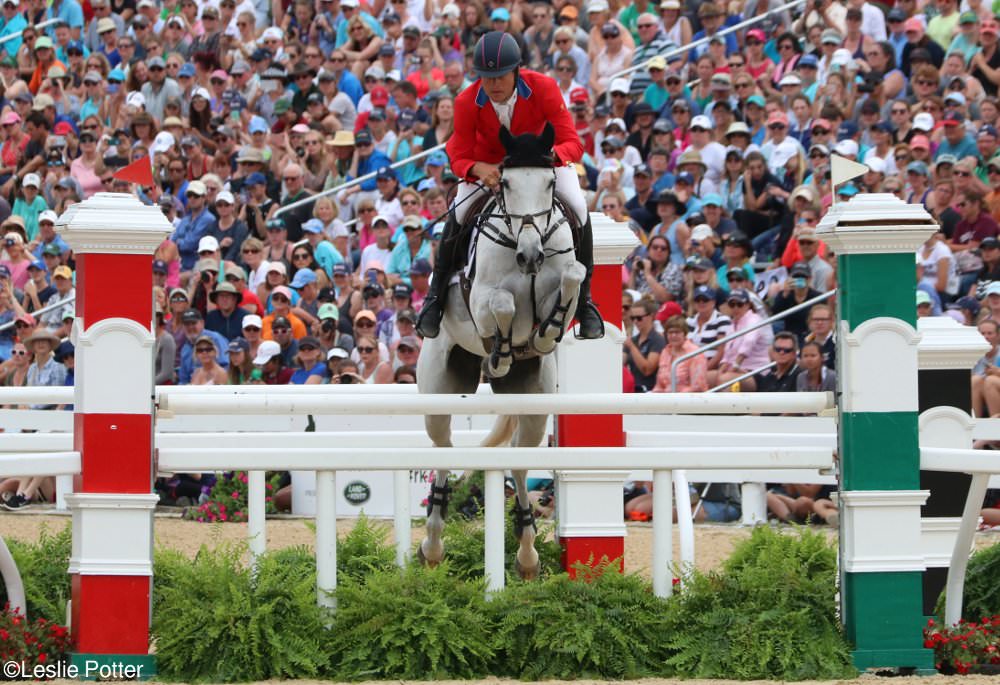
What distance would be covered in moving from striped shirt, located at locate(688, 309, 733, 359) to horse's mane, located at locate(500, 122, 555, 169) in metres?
6.38

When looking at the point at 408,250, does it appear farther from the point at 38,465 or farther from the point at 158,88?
the point at 38,465

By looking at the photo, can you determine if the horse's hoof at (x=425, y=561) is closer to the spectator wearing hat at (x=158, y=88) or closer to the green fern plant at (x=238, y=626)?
the green fern plant at (x=238, y=626)

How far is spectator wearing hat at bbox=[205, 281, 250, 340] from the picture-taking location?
50.6 ft

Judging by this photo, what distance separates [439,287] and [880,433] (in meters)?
2.39

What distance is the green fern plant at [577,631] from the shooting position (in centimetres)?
671

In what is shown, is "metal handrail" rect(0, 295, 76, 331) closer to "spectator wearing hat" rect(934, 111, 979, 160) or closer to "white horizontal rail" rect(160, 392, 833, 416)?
"spectator wearing hat" rect(934, 111, 979, 160)

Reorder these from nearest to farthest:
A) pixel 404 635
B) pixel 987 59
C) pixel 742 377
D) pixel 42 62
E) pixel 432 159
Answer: pixel 404 635
pixel 742 377
pixel 987 59
pixel 432 159
pixel 42 62

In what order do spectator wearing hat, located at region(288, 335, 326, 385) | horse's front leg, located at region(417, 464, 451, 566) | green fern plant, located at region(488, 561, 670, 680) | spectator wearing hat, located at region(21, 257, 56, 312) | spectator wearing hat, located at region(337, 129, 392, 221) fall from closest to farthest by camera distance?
green fern plant, located at region(488, 561, 670, 680), horse's front leg, located at region(417, 464, 451, 566), spectator wearing hat, located at region(288, 335, 326, 385), spectator wearing hat, located at region(21, 257, 56, 312), spectator wearing hat, located at region(337, 129, 392, 221)

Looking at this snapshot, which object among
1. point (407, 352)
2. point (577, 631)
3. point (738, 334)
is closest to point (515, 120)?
point (577, 631)

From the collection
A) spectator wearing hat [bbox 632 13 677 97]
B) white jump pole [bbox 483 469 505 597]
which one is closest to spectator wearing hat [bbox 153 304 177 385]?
spectator wearing hat [bbox 632 13 677 97]

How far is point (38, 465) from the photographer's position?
6.55 metres

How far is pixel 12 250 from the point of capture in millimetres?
17391

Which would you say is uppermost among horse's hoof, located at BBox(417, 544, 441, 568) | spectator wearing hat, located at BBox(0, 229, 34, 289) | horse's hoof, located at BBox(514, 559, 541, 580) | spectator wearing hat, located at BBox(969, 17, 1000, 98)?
spectator wearing hat, located at BBox(969, 17, 1000, 98)

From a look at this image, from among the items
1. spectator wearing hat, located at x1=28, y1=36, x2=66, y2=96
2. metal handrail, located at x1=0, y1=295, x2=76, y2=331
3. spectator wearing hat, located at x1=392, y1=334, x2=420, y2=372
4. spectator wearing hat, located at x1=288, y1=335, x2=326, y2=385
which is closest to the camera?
spectator wearing hat, located at x1=392, y1=334, x2=420, y2=372
